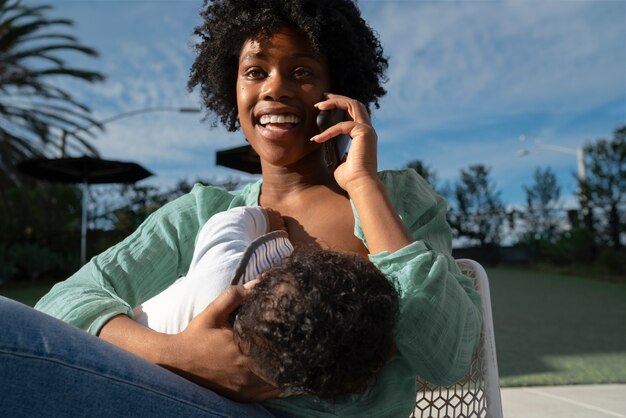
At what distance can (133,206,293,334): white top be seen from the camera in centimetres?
102

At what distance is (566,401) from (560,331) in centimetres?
259

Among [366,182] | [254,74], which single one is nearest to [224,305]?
[366,182]

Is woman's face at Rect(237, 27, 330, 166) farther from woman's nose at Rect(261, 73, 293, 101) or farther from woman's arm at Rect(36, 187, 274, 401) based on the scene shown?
woman's arm at Rect(36, 187, 274, 401)

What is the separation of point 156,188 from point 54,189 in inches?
115

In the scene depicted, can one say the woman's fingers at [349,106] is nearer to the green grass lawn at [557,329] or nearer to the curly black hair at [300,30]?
the curly black hair at [300,30]

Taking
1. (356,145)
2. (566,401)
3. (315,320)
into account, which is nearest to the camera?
(315,320)

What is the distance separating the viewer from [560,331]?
5.39 meters

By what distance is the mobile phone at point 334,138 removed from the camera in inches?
57.6

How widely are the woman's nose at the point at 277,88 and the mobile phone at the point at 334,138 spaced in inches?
4.4

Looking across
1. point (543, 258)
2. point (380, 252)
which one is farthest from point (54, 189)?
point (380, 252)

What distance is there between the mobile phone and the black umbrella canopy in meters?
7.77

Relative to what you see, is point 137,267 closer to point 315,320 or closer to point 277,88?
point 277,88

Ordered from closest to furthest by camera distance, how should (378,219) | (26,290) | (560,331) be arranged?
1. (378,219)
2. (560,331)
3. (26,290)

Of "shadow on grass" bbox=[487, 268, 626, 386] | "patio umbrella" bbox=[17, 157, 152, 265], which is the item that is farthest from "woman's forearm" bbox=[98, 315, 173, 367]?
"patio umbrella" bbox=[17, 157, 152, 265]
